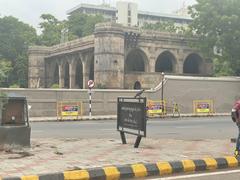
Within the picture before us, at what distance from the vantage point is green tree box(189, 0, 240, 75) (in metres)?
46.9

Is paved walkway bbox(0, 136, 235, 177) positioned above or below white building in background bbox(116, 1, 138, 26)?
below

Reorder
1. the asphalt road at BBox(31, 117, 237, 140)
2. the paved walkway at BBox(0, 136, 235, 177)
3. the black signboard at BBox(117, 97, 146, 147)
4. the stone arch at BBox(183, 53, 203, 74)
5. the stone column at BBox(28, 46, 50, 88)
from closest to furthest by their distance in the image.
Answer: the paved walkway at BBox(0, 136, 235, 177) → the black signboard at BBox(117, 97, 146, 147) → the asphalt road at BBox(31, 117, 237, 140) → the stone arch at BBox(183, 53, 203, 74) → the stone column at BBox(28, 46, 50, 88)

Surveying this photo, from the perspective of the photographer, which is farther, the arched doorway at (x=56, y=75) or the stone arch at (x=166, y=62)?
the arched doorway at (x=56, y=75)

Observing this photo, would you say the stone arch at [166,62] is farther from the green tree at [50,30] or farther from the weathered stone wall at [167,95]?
the green tree at [50,30]

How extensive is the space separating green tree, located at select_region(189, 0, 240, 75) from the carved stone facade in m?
4.37

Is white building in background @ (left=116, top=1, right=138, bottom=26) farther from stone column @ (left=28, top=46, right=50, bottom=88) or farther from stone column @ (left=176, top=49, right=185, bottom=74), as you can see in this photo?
stone column @ (left=176, top=49, right=185, bottom=74)

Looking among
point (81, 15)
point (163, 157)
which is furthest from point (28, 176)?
point (81, 15)

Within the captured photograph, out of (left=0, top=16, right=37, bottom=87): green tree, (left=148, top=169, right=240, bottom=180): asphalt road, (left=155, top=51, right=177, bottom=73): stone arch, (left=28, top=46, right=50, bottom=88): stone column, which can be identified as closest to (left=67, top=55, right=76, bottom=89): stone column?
(left=28, top=46, right=50, bottom=88): stone column

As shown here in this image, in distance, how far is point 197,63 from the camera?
60062 millimetres

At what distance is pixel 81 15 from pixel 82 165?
84044mm

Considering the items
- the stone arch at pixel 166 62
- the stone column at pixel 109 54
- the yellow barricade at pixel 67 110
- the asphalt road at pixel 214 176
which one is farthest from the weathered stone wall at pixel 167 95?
the stone arch at pixel 166 62

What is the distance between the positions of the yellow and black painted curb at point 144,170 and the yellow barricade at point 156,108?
65.7ft

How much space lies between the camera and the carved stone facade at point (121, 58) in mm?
47531

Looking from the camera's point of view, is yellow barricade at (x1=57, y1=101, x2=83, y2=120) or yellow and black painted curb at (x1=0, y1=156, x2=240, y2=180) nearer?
yellow and black painted curb at (x1=0, y1=156, x2=240, y2=180)
